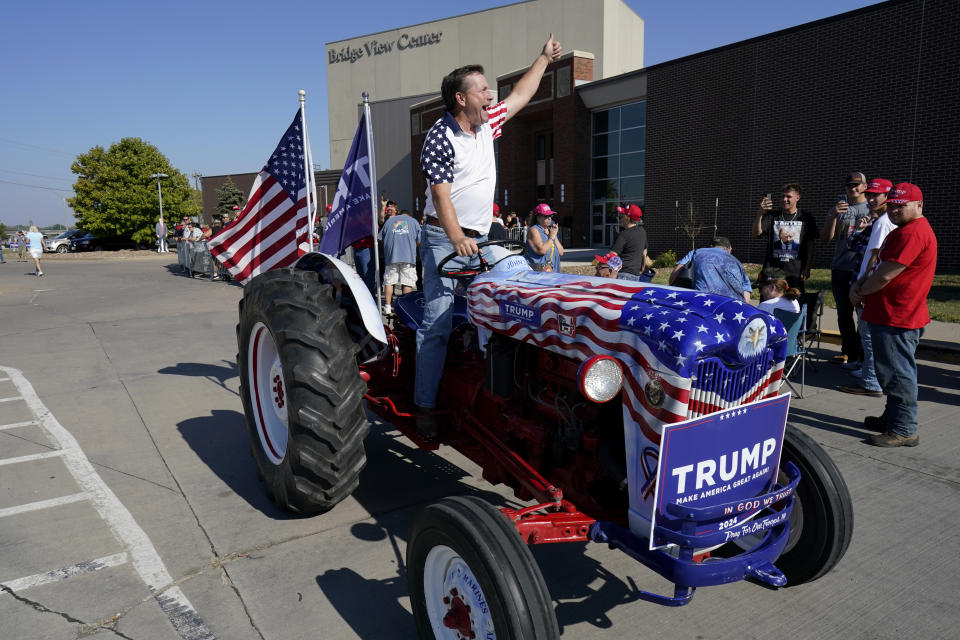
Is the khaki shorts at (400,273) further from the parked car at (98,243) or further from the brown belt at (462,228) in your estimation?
the parked car at (98,243)

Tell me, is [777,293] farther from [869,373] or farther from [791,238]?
[869,373]

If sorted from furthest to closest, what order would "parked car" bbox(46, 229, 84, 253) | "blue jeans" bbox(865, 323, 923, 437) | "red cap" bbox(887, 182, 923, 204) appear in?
"parked car" bbox(46, 229, 84, 253), "blue jeans" bbox(865, 323, 923, 437), "red cap" bbox(887, 182, 923, 204)

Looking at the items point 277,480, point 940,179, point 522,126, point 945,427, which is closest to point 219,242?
point 277,480

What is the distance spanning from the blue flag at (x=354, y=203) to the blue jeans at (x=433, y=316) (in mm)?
1222

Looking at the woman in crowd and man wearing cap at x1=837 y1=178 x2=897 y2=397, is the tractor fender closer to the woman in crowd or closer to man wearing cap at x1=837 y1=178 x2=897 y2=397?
the woman in crowd

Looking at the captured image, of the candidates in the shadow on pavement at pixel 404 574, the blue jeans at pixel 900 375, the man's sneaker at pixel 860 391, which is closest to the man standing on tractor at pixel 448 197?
the shadow on pavement at pixel 404 574

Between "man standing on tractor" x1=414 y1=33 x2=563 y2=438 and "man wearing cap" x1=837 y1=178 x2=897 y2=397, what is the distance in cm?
386

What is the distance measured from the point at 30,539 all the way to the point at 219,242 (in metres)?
2.62

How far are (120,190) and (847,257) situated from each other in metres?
36.3

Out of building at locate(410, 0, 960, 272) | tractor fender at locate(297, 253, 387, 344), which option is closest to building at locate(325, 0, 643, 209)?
building at locate(410, 0, 960, 272)

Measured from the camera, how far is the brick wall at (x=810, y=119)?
49.9ft

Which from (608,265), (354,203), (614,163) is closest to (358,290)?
(354,203)

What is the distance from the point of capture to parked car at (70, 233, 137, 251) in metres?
35.0

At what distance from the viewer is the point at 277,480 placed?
339cm
